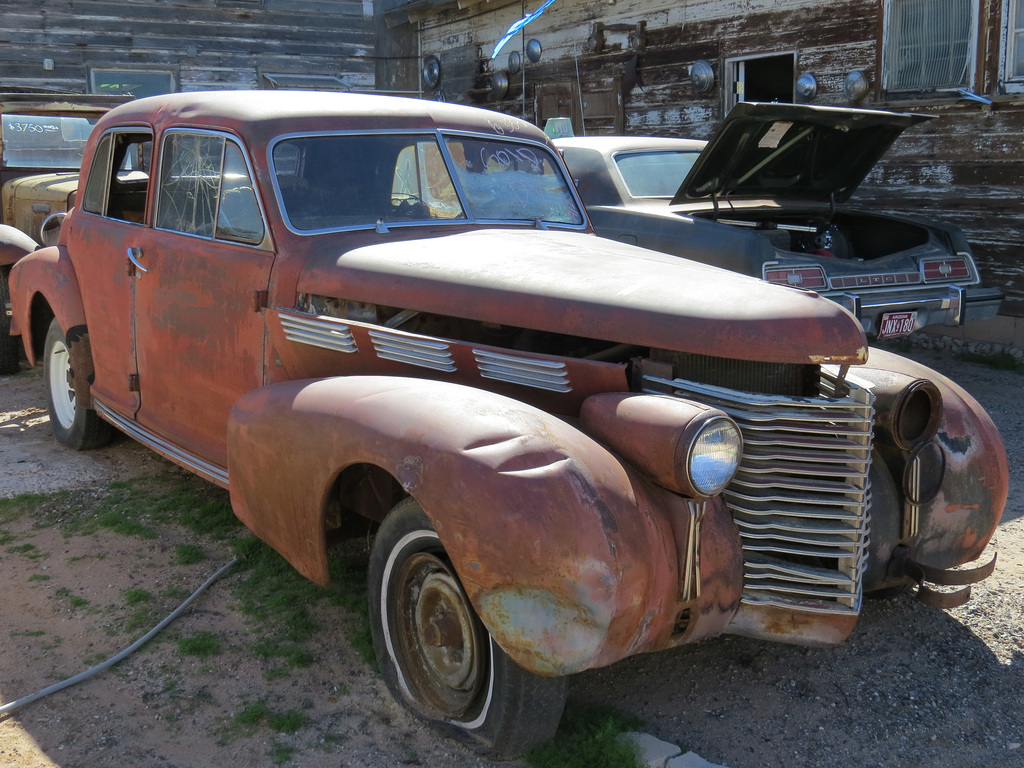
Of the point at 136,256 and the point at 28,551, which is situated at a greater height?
the point at 136,256

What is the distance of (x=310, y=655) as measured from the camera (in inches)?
137

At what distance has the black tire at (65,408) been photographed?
18.3 ft

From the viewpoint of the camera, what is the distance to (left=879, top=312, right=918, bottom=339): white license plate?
6.76 meters

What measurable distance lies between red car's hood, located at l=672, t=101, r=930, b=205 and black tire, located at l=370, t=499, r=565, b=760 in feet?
14.3

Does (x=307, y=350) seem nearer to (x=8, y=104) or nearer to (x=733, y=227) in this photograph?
(x=733, y=227)

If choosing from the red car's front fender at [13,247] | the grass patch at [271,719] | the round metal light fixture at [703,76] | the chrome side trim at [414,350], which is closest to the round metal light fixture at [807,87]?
the round metal light fixture at [703,76]

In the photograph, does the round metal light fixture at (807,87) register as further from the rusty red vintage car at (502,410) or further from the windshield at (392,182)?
the windshield at (392,182)

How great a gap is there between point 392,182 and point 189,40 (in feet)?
44.2

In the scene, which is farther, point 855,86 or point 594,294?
point 855,86

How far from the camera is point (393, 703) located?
125 inches

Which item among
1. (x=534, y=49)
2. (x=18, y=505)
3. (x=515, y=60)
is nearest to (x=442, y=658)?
(x=18, y=505)

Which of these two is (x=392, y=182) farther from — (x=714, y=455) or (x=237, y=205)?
(x=714, y=455)

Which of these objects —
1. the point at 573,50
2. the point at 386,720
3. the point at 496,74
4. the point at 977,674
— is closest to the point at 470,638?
the point at 386,720

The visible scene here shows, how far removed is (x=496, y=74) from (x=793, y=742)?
1213cm
